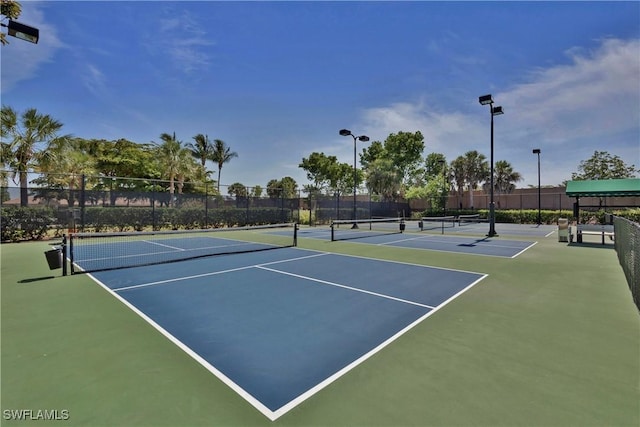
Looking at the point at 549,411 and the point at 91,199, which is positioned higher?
the point at 91,199

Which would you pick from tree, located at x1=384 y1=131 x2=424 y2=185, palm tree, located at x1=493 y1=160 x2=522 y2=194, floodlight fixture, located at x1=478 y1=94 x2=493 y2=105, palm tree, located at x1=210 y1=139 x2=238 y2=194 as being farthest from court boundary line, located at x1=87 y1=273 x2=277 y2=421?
palm tree, located at x1=493 y1=160 x2=522 y2=194

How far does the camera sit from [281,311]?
203 inches

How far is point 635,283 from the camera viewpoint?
5754 millimetres

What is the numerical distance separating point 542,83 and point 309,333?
23.3m

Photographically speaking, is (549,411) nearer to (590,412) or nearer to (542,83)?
(590,412)

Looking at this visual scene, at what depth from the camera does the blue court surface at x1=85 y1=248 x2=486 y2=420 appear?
327 centimetres

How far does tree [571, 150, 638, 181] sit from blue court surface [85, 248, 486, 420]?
168ft

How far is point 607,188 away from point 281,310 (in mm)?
23370

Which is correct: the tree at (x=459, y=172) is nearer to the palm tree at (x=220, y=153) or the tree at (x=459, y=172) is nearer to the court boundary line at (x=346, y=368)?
the palm tree at (x=220, y=153)

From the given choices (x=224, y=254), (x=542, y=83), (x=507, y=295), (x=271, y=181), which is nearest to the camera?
(x=507, y=295)

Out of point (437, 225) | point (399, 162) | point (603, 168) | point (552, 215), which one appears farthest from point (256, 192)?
point (603, 168)

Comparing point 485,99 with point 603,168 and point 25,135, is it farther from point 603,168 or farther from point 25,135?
point 603,168

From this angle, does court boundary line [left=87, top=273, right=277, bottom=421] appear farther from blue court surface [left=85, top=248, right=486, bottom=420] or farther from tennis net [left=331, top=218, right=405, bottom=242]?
tennis net [left=331, top=218, right=405, bottom=242]

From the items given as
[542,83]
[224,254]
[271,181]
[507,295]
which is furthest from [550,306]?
[271,181]
